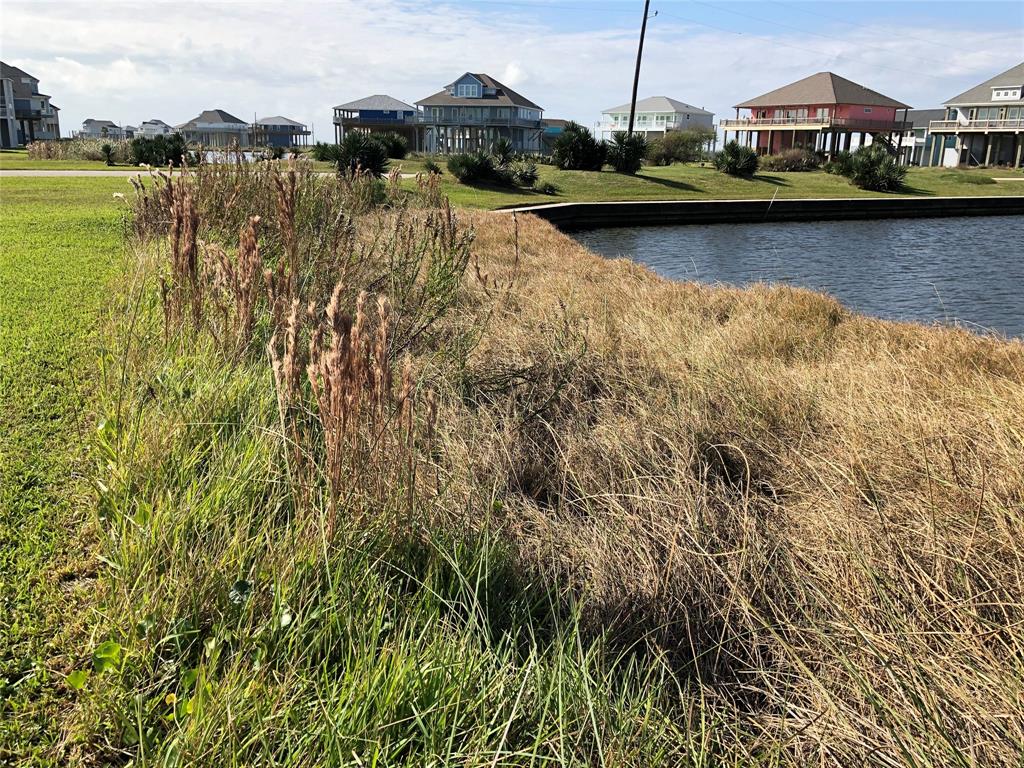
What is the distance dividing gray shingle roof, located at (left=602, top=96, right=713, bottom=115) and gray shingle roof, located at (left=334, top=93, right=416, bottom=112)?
34.0m

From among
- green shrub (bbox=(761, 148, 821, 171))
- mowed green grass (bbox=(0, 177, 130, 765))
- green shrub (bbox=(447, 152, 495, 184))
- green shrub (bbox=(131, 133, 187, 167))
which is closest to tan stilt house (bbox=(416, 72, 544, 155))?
green shrub (bbox=(761, 148, 821, 171))

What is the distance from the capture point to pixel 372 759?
Result: 1873 millimetres

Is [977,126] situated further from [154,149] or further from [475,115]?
[154,149]

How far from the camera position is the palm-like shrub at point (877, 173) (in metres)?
32.4

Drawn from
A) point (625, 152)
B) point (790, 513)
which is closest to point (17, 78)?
point (625, 152)

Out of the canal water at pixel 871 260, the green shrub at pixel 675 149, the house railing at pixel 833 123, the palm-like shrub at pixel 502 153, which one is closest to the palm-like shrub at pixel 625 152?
the palm-like shrub at pixel 502 153

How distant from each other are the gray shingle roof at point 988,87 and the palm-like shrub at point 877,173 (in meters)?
43.4

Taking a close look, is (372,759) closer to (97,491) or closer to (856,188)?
(97,491)

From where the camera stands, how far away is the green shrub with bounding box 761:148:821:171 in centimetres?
4050

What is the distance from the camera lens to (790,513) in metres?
3.38

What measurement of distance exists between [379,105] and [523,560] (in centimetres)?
8158

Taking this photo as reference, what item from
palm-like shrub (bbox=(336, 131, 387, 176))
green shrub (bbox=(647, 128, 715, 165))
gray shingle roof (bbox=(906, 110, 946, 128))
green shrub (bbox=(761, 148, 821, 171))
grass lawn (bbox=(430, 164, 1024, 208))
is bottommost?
grass lawn (bbox=(430, 164, 1024, 208))

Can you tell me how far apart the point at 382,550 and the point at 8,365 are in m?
2.92

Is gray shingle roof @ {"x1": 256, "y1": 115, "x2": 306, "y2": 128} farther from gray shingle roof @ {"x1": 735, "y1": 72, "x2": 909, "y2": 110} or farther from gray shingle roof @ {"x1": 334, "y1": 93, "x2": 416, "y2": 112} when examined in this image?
gray shingle roof @ {"x1": 735, "y1": 72, "x2": 909, "y2": 110}
